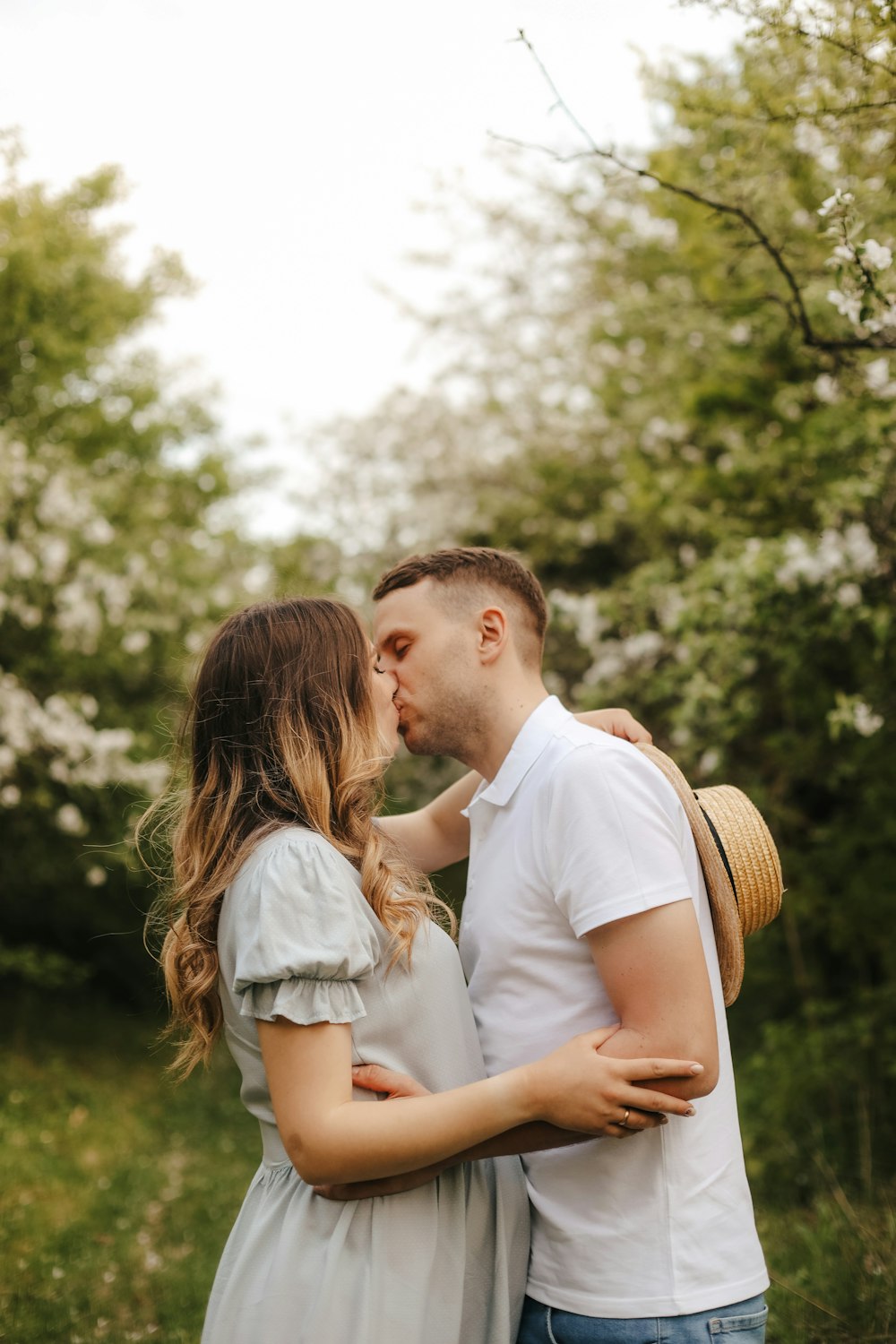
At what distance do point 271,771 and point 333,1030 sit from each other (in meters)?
0.55

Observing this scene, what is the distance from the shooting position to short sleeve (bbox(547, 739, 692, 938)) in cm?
205

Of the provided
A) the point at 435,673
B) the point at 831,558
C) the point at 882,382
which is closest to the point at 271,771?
the point at 435,673

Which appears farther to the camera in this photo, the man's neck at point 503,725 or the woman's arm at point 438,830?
the woman's arm at point 438,830

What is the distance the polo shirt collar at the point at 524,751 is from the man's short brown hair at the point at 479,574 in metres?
0.31

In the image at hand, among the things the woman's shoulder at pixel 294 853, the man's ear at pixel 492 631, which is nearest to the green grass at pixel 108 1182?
the woman's shoulder at pixel 294 853

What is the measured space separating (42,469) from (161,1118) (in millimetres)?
4957

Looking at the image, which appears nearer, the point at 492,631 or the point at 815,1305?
the point at 492,631

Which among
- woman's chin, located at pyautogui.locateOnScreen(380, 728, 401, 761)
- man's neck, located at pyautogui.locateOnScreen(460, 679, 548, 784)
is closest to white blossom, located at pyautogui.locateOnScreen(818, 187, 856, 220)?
man's neck, located at pyautogui.locateOnScreen(460, 679, 548, 784)

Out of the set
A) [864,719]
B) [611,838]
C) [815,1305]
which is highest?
[864,719]

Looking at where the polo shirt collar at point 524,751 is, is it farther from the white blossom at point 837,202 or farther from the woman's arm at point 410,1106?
the white blossom at point 837,202

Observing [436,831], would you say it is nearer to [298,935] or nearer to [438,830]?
[438,830]

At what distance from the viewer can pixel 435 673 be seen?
104 inches

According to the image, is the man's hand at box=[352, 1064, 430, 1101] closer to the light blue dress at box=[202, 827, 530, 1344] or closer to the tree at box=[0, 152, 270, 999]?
the light blue dress at box=[202, 827, 530, 1344]

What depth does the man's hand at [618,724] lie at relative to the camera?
2721mm
